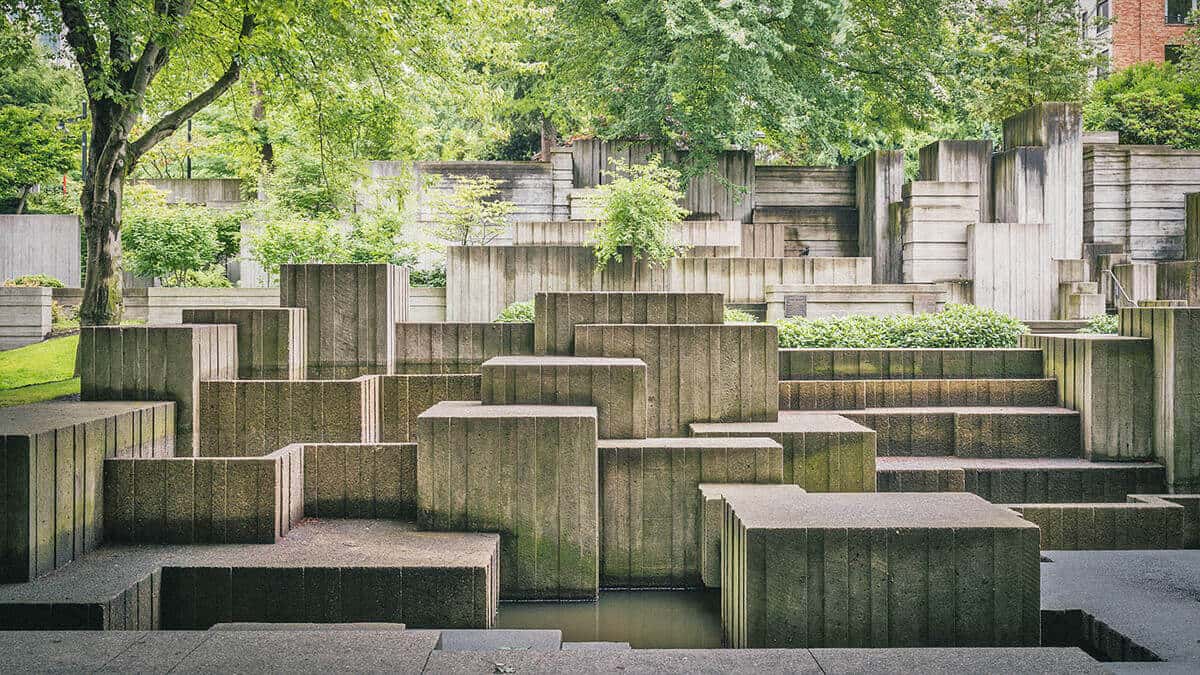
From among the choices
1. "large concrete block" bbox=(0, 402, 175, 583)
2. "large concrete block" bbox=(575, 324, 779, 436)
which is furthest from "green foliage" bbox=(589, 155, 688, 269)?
"large concrete block" bbox=(0, 402, 175, 583)

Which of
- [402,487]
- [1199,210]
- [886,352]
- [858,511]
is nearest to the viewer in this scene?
[858,511]

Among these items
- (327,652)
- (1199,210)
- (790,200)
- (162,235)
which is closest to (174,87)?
(162,235)

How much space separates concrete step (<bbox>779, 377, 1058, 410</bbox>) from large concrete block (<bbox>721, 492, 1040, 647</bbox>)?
4.01 metres

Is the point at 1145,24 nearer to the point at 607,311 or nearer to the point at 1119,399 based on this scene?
the point at 1119,399

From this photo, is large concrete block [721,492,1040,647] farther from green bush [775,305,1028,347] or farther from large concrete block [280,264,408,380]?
green bush [775,305,1028,347]

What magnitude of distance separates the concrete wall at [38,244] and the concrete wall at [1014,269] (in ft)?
57.5

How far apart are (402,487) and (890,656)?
147 inches

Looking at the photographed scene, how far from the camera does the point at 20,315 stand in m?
14.1

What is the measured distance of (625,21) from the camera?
16.0 metres

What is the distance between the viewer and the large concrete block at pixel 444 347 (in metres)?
8.79

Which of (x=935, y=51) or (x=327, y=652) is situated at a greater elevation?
(x=935, y=51)

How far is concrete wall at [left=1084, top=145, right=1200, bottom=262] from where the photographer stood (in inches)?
605

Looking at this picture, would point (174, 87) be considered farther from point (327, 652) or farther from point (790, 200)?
point (327, 652)

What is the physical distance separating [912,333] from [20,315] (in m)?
13.2
